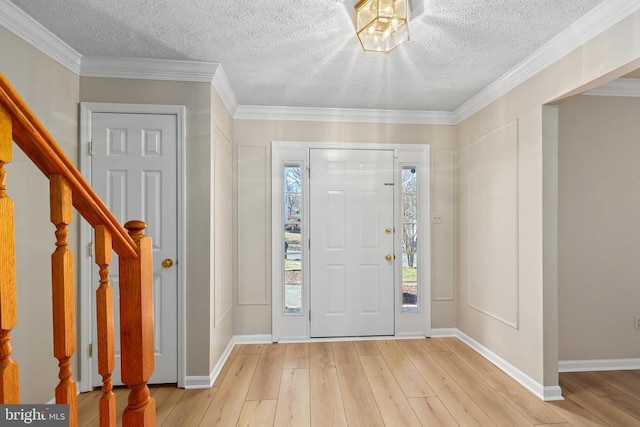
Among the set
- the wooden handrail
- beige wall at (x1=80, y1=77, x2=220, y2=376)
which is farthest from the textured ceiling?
the wooden handrail

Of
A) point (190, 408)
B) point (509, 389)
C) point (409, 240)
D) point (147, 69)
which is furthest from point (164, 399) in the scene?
point (409, 240)

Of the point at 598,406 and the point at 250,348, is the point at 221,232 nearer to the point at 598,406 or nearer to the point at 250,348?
the point at 250,348

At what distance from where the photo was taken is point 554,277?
241 cm

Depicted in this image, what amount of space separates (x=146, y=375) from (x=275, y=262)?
7.39ft

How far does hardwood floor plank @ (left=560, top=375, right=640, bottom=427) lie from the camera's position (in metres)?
2.12

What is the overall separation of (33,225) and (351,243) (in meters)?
2.62

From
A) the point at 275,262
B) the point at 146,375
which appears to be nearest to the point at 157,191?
the point at 275,262

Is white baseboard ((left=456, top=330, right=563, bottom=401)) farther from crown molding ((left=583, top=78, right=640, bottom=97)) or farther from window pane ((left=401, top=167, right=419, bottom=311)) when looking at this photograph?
crown molding ((left=583, top=78, right=640, bottom=97))

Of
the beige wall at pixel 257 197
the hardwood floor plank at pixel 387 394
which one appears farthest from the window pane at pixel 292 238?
the hardwood floor plank at pixel 387 394

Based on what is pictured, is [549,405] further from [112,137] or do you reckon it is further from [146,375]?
[112,137]

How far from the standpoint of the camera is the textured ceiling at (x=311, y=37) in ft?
6.21

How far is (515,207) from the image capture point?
272cm

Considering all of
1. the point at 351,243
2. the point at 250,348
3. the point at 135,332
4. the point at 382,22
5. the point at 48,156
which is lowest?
the point at 250,348

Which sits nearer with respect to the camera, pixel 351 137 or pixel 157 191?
pixel 157 191
